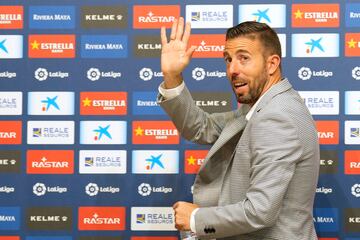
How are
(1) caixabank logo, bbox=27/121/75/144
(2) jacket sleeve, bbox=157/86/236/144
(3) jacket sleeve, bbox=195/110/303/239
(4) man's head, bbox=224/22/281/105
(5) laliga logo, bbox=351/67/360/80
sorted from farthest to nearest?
(1) caixabank logo, bbox=27/121/75/144
(5) laliga logo, bbox=351/67/360/80
(2) jacket sleeve, bbox=157/86/236/144
(4) man's head, bbox=224/22/281/105
(3) jacket sleeve, bbox=195/110/303/239

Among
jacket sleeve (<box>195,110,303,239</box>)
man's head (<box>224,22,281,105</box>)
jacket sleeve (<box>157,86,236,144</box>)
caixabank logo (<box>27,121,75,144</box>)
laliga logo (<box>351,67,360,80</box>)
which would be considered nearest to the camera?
jacket sleeve (<box>195,110,303,239</box>)

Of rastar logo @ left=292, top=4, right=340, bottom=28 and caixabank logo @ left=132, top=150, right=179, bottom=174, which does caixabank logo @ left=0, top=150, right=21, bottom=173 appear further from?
rastar logo @ left=292, top=4, right=340, bottom=28

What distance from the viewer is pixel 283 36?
98.0 inches

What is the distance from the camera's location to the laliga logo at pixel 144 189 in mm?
2559

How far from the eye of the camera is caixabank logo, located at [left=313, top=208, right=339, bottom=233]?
8.15ft

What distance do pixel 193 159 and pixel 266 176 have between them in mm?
969

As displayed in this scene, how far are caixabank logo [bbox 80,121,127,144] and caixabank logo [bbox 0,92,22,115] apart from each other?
1.12 feet

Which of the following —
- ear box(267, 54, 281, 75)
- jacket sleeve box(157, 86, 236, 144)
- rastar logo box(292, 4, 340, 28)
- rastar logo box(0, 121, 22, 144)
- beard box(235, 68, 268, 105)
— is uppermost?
rastar logo box(292, 4, 340, 28)

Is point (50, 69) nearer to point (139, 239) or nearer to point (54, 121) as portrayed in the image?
point (54, 121)

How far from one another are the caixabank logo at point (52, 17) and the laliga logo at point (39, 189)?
81 centimetres

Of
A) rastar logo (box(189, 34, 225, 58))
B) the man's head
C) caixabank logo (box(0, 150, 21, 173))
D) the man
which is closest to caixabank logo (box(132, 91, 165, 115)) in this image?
rastar logo (box(189, 34, 225, 58))

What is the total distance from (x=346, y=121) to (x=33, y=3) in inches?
66.2

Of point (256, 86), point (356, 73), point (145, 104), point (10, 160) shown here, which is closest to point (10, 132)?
point (10, 160)

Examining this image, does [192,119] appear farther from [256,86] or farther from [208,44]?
[208,44]
